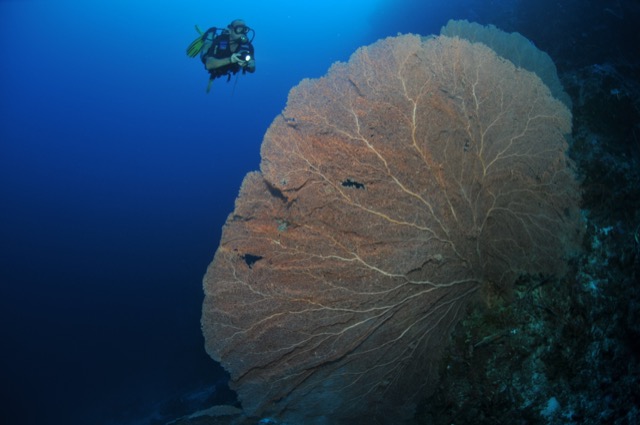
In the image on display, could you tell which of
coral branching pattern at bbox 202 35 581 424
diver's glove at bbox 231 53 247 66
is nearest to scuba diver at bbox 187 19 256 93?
diver's glove at bbox 231 53 247 66

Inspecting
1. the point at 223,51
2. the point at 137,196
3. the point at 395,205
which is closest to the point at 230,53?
the point at 223,51

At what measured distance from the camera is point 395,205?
3221 mm

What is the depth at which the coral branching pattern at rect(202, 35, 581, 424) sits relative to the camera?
3.23 m

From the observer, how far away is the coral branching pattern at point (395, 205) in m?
3.23

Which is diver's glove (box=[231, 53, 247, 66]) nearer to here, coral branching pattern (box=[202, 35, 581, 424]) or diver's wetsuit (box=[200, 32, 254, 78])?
diver's wetsuit (box=[200, 32, 254, 78])

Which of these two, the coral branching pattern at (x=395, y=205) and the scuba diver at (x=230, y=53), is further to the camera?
the scuba diver at (x=230, y=53)

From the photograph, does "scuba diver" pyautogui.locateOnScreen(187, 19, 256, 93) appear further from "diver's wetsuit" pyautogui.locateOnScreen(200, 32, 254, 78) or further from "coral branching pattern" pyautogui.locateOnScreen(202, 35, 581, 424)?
"coral branching pattern" pyautogui.locateOnScreen(202, 35, 581, 424)

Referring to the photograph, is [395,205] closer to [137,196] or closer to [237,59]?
[237,59]

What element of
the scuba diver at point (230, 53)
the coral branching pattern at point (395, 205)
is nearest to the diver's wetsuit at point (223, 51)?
the scuba diver at point (230, 53)

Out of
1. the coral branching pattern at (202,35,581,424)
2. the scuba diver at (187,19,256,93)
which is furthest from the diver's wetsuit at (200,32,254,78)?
the coral branching pattern at (202,35,581,424)

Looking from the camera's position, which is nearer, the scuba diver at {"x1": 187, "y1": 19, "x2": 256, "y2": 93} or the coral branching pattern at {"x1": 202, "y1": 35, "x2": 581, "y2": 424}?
the coral branching pattern at {"x1": 202, "y1": 35, "x2": 581, "y2": 424}

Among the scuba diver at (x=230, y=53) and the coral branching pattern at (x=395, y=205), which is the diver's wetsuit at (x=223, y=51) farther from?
the coral branching pattern at (x=395, y=205)

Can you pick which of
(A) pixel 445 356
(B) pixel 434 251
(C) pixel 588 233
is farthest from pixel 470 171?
(A) pixel 445 356

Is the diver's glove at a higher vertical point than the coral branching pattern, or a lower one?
higher
